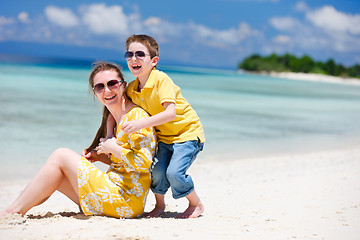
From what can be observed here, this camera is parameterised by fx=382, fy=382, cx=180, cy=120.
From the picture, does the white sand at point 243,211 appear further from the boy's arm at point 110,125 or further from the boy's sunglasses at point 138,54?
the boy's sunglasses at point 138,54

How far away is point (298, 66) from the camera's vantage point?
103688 millimetres

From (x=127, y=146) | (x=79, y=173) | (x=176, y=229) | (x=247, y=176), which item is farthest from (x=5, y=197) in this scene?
(x=247, y=176)

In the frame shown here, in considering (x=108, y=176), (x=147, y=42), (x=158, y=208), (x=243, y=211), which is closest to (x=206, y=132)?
(x=243, y=211)

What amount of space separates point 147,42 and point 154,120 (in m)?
0.78

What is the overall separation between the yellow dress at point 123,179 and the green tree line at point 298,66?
103862 millimetres

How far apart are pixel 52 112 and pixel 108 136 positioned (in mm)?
9370

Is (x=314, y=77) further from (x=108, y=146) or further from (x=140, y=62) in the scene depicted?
(x=108, y=146)

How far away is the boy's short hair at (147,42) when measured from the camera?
3.49m

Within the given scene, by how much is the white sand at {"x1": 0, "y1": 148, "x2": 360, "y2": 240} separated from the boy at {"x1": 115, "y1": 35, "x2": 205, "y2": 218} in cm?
40

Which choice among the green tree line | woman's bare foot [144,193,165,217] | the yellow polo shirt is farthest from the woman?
the green tree line

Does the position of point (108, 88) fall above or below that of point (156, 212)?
above

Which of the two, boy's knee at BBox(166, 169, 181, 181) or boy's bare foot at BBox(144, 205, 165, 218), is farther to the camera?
boy's bare foot at BBox(144, 205, 165, 218)

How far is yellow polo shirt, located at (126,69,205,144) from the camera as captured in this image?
335 cm

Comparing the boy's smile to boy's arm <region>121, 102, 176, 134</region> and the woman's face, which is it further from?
boy's arm <region>121, 102, 176, 134</region>
